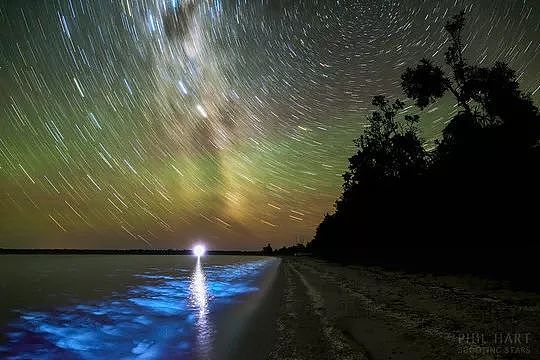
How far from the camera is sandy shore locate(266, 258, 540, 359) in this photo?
276 inches

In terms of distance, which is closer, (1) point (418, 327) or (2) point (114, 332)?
(1) point (418, 327)

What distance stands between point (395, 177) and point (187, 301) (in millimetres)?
31948

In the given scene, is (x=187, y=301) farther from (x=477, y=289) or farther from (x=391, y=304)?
(x=477, y=289)

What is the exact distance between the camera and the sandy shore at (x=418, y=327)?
7.00m

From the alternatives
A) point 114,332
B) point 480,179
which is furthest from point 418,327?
point 480,179

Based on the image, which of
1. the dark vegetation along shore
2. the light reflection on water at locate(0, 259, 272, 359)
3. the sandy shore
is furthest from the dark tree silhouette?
the light reflection on water at locate(0, 259, 272, 359)

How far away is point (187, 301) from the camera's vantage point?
879 inches

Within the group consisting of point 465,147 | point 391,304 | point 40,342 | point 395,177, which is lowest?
point 40,342

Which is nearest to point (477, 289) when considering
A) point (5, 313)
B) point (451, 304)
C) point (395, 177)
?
point (451, 304)

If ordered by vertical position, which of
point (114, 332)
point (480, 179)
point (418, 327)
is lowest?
point (114, 332)

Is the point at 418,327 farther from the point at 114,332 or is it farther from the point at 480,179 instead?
the point at 480,179

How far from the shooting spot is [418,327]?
887 centimetres

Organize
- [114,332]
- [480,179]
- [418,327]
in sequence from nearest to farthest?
[418,327]
[114,332]
[480,179]

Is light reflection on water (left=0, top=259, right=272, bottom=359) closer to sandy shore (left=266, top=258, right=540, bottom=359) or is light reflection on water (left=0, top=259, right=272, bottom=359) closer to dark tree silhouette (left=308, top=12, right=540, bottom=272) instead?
sandy shore (left=266, top=258, right=540, bottom=359)
